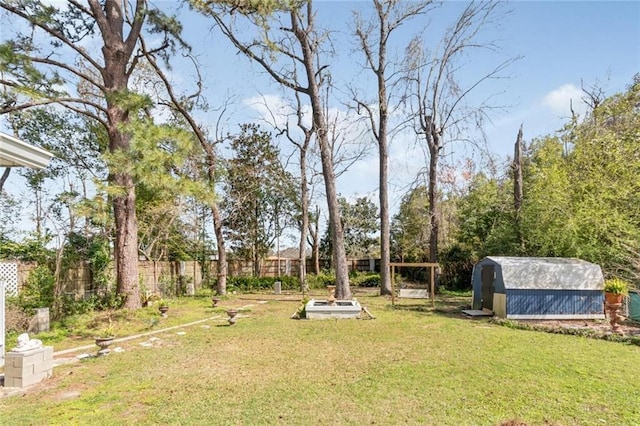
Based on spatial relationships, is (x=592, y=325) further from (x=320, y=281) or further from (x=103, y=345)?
(x=320, y=281)

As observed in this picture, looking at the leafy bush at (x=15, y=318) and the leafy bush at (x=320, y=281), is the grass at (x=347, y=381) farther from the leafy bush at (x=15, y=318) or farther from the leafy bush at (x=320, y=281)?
the leafy bush at (x=320, y=281)

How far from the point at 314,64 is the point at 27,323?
1167 cm

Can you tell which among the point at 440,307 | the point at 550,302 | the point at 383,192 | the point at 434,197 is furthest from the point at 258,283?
the point at 550,302

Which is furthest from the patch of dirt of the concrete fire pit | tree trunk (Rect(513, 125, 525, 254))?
tree trunk (Rect(513, 125, 525, 254))

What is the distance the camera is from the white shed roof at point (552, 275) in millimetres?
9508

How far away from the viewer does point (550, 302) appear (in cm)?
945

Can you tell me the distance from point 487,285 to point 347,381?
25.0 feet

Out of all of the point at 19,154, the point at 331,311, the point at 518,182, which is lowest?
the point at 331,311

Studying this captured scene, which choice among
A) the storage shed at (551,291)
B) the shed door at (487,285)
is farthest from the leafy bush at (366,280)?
the storage shed at (551,291)

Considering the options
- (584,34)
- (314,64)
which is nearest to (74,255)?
(314,64)

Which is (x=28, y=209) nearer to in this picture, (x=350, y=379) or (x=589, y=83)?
(x=350, y=379)

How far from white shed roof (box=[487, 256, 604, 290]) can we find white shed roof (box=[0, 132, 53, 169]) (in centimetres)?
1010

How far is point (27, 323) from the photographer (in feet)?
25.6

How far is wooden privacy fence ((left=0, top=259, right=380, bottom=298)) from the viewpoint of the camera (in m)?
10.1
